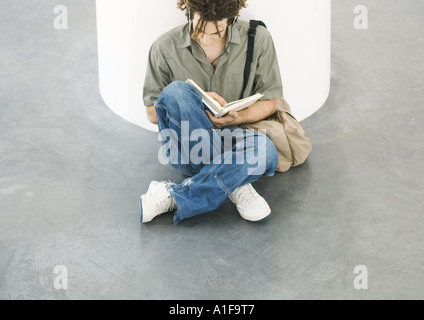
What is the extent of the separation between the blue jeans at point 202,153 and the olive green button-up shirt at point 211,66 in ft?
0.62

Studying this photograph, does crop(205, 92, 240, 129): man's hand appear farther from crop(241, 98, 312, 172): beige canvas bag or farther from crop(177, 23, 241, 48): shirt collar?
crop(177, 23, 241, 48): shirt collar

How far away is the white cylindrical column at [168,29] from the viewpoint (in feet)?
12.7

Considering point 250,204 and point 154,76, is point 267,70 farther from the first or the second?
point 250,204

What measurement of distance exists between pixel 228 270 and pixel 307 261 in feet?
1.19

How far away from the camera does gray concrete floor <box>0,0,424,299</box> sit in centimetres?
320

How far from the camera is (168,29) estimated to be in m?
3.88

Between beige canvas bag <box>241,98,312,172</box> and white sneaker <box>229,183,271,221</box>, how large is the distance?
0.99 ft

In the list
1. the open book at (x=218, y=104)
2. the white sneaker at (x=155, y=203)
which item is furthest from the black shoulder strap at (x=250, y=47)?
the white sneaker at (x=155, y=203)

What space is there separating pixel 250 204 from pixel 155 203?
46 cm

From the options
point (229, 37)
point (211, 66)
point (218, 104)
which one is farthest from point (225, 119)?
point (229, 37)

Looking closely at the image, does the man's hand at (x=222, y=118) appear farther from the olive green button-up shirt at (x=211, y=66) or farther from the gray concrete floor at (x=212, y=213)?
the gray concrete floor at (x=212, y=213)

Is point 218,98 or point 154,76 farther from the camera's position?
point 154,76

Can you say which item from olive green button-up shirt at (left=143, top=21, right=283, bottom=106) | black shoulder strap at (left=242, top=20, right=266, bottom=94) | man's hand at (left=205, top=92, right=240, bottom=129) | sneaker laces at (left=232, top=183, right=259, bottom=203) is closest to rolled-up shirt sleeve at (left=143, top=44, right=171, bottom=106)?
olive green button-up shirt at (left=143, top=21, right=283, bottom=106)
